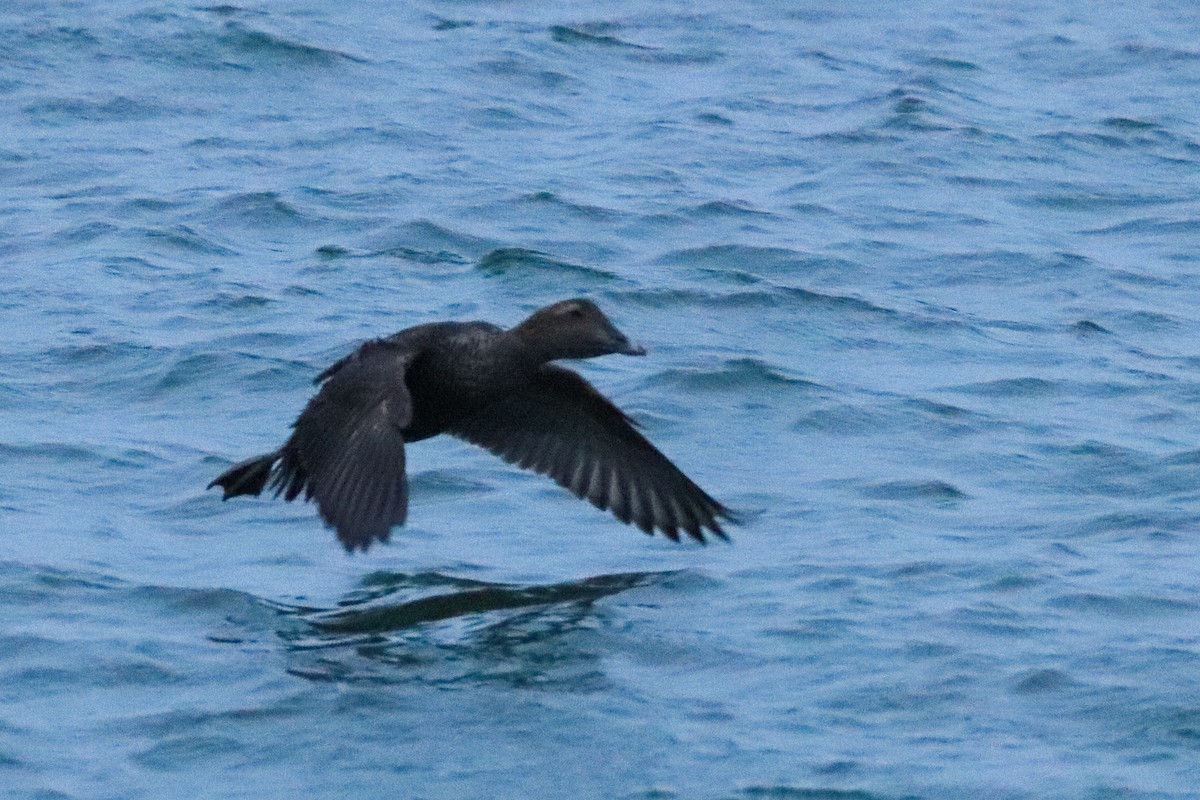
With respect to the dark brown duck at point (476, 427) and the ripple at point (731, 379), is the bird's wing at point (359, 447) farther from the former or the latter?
the ripple at point (731, 379)

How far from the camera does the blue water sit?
6.51 metres

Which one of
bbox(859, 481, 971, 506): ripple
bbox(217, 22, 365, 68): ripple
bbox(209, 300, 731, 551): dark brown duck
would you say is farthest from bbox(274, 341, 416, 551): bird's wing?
bbox(217, 22, 365, 68): ripple

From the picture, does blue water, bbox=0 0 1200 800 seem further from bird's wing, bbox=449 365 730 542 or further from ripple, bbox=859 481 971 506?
bird's wing, bbox=449 365 730 542

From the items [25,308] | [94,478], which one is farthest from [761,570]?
[25,308]

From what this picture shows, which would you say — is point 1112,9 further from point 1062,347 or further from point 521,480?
point 521,480

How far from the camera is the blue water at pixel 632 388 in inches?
256

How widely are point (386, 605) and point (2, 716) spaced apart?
1450 millimetres

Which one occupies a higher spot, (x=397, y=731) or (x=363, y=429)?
(x=363, y=429)

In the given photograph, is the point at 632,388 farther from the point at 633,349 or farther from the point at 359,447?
the point at 359,447

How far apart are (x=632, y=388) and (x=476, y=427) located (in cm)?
188

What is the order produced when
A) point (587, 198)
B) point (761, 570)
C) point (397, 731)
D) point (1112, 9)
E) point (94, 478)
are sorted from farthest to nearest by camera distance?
1. point (1112, 9)
2. point (587, 198)
3. point (94, 478)
4. point (761, 570)
5. point (397, 731)

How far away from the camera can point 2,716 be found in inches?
254

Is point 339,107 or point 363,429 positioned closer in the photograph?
point 363,429

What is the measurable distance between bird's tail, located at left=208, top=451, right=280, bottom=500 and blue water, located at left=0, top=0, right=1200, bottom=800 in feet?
0.72
